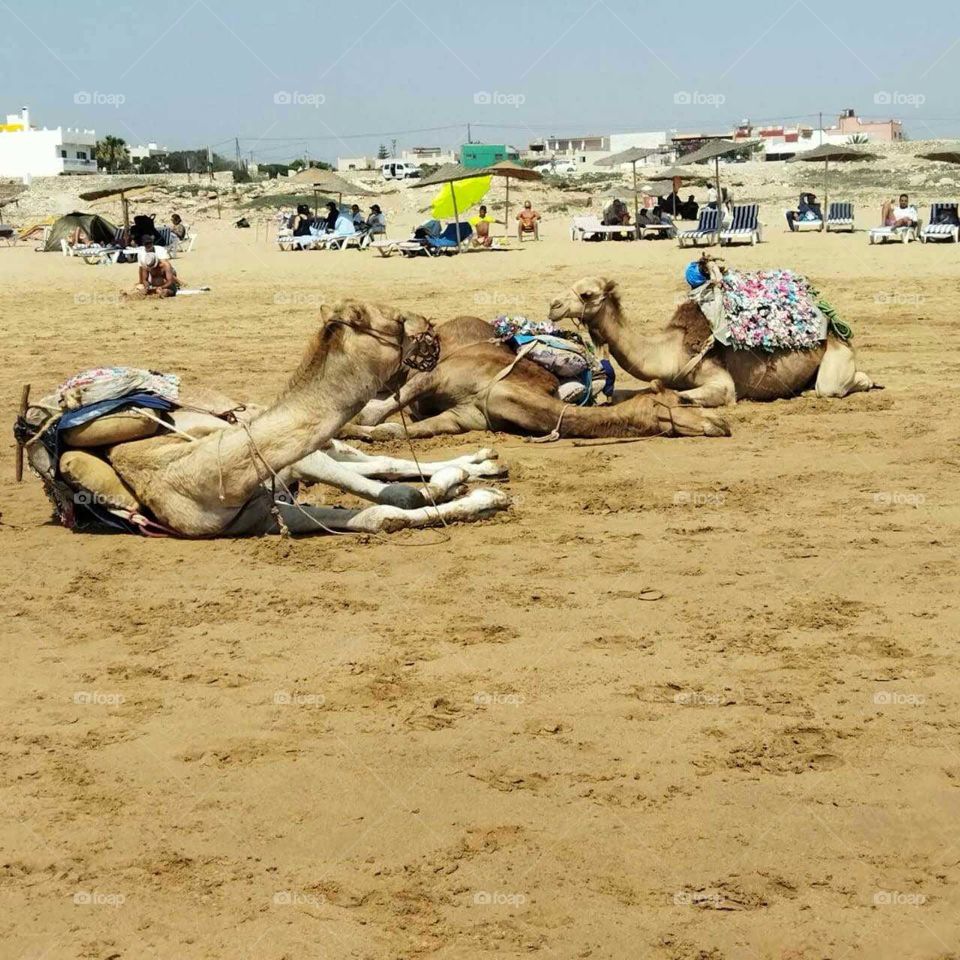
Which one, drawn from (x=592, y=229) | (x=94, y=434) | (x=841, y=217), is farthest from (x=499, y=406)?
(x=841, y=217)

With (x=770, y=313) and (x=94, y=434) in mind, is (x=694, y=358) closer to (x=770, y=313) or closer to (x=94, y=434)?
(x=770, y=313)

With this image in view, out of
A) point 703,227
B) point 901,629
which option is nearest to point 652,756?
point 901,629

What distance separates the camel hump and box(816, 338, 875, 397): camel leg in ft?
3.85

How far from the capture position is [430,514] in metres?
7.96

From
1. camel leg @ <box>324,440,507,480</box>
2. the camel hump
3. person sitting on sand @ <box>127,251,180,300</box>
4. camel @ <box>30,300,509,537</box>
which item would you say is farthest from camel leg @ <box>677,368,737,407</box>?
person sitting on sand @ <box>127,251,180,300</box>

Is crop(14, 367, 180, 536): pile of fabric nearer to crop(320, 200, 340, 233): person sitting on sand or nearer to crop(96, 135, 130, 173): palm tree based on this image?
crop(320, 200, 340, 233): person sitting on sand

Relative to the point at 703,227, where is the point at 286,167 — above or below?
above

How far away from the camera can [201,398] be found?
825cm

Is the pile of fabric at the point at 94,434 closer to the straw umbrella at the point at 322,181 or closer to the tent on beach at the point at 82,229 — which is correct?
the tent on beach at the point at 82,229

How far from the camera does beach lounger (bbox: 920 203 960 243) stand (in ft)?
98.0

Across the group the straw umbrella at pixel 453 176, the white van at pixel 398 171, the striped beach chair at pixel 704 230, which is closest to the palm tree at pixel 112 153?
the white van at pixel 398 171

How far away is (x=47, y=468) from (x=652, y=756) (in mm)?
4390

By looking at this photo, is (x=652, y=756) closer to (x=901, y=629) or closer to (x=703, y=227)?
(x=901, y=629)

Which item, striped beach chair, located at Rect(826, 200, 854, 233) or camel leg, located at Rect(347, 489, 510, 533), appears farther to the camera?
striped beach chair, located at Rect(826, 200, 854, 233)
